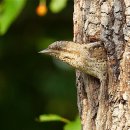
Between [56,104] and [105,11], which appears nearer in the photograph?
[105,11]

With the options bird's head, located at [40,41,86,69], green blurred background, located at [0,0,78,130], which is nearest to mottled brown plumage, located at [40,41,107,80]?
bird's head, located at [40,41,86,69]

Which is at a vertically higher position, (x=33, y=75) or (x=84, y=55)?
(x=84, y=55)

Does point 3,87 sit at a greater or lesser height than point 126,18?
lesser

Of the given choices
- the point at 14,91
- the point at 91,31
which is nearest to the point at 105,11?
the point at 91,31

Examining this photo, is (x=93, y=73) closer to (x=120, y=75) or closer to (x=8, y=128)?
(x=120, y=75)

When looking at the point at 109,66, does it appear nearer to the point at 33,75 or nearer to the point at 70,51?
the point at 70,51

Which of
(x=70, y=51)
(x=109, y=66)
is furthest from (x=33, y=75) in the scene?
(x=109, y=66)

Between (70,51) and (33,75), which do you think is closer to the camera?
(70,51)
